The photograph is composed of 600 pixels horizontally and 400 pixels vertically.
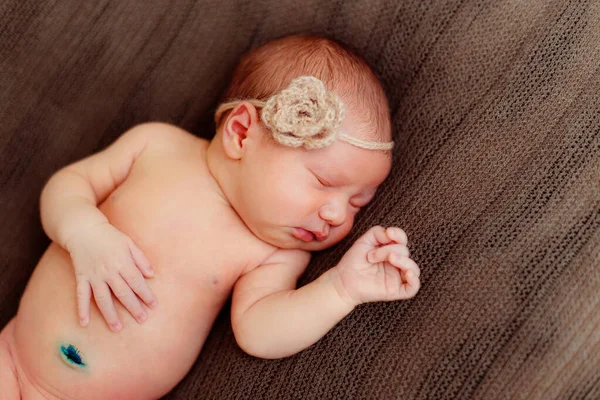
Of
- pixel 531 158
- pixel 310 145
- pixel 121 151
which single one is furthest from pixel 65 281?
pixel 531 158

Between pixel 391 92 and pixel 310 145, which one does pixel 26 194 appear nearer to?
pixel 310 145

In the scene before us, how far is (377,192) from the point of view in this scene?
1128 millimetres

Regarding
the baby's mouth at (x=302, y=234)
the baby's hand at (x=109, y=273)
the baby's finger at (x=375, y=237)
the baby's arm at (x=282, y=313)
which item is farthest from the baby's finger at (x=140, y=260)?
the baby's finger at (x=375, y=237)

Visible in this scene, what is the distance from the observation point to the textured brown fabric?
87cm

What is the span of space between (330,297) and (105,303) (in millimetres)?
421

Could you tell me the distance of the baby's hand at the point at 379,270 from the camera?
0.92 meters

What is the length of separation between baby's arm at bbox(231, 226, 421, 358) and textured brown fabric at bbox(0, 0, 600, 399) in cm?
4

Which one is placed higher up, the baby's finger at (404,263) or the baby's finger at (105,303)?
the baby's finger at (404,263)

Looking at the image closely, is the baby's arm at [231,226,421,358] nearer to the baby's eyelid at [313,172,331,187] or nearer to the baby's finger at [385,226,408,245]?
the baby's finger at [385,226,408,245]

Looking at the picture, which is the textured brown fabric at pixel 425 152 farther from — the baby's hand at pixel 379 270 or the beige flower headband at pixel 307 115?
the beige flower headband at pixel 307 115

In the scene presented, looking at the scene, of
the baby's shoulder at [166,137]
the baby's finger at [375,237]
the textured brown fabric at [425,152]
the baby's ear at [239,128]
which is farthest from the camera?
the baby's shoulder at [166,137]

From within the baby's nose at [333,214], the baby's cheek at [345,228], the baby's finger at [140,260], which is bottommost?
the baby's finger at [140,260]

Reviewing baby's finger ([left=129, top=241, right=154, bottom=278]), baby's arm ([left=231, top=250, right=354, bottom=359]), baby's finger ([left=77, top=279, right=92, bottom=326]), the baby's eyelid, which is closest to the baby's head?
the baby's eyelid

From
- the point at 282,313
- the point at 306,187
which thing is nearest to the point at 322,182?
the point at 306,187
